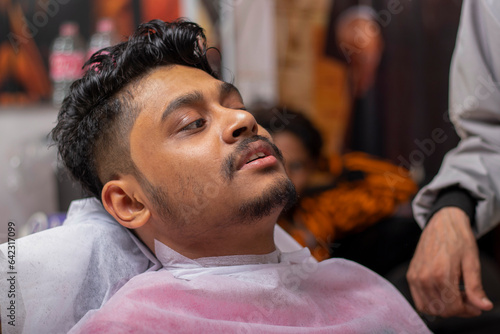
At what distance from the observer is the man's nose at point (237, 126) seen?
40.4 inches

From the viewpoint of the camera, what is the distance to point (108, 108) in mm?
1084

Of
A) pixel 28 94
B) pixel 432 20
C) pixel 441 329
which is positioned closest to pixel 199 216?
pixel 441 329

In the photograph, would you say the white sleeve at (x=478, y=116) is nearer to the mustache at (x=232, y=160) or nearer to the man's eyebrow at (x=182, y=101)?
the mustache at (x=232, y=160)

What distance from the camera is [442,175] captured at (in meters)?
1.35

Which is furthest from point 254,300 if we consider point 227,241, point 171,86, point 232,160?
point 171,86

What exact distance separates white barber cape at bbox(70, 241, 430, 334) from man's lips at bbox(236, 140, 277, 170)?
24 centimetres

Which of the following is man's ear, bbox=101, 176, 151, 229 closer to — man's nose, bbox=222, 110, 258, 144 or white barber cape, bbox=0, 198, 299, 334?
white barber cape, bbox=0, 198, 299, 334

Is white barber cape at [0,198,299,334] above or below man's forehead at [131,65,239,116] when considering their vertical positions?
below

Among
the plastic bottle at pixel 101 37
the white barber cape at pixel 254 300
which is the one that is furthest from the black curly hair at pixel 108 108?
the plastic bottle at pixel 101 37

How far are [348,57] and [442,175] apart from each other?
1878mm

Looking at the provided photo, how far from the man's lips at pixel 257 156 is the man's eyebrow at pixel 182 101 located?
17 centimetres

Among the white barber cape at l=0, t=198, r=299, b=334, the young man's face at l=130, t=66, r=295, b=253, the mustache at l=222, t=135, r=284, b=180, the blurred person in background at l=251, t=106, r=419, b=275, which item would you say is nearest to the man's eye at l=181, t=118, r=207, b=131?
the young man's face at l=130, t=66, r=295, b=253

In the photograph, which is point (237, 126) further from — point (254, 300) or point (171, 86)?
point (254, 300)

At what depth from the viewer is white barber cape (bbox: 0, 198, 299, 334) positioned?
939mm
